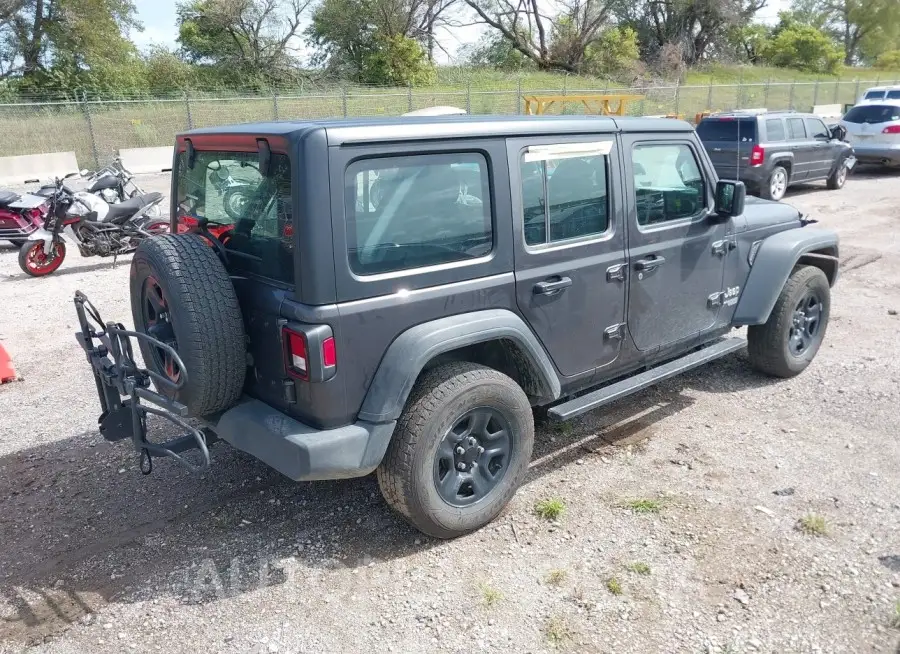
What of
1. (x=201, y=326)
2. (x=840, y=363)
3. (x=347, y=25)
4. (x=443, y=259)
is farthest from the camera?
(x=347, y=25)

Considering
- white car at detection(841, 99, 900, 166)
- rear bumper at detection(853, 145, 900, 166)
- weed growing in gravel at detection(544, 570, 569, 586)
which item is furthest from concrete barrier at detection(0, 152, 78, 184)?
rear bumper at detection(853, 145, 900, 166)

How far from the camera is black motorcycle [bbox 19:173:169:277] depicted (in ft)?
29.3

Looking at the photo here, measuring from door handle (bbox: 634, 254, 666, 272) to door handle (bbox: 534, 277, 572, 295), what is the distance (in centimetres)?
56

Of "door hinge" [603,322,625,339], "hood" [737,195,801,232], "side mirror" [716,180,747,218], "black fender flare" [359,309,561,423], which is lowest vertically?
"door hinge" [603,322,625,339]

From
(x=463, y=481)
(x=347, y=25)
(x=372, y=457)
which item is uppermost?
(x=347, y=25)

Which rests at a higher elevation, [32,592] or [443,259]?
[443,259]

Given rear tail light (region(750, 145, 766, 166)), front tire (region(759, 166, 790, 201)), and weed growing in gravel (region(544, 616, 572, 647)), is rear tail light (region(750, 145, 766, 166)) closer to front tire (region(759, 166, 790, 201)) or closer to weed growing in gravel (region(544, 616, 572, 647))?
front tire (region(759, 166, 790, 201))

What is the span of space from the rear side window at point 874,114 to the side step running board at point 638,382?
14672mm

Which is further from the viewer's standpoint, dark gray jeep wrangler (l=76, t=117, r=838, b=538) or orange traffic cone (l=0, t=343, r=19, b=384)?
orange traffic cone (l=0, t=343, r=19, b=384)

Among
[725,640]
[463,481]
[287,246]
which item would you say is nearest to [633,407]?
[463,481]

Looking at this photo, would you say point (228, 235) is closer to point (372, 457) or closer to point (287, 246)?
point (287, 246)

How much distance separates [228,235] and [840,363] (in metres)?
4.70

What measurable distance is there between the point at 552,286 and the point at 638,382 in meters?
1.00

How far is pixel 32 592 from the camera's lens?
10.5 feet
